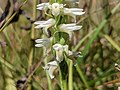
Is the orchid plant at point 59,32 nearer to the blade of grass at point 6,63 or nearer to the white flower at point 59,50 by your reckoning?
the white flower at point 59,50

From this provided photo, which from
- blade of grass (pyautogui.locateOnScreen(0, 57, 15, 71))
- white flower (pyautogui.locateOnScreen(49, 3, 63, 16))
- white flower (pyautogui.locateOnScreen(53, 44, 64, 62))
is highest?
white flower (pyautogui.locateOnScreen(49, 3, 63, 16))

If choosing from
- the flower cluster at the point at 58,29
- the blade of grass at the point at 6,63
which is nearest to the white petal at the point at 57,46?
the flower cluster at the point at 58,29

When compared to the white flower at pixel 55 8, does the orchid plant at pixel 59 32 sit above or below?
below

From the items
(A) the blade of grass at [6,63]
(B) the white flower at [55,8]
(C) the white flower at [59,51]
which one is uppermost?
(B) the white flower at [55,8]

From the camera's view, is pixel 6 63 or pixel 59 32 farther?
pixel 6 63

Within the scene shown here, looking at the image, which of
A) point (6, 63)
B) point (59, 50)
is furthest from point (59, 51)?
point (6, 63)

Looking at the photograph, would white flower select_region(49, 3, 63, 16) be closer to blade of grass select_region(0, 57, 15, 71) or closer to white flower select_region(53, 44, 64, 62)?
white flower select_region(53, 44, 64, 62)

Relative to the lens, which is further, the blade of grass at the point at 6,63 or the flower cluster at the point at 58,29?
the blade of grass at the point at 6,63

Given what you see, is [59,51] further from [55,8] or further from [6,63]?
[6,63]

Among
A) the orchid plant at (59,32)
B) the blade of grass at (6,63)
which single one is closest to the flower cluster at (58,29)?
the orchid plant at (59,32)

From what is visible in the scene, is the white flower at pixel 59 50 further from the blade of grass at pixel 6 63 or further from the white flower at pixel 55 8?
the blade of grass at pixel 6 63

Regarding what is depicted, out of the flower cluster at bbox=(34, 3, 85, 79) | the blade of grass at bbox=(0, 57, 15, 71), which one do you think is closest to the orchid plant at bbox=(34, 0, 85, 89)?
the flower cluster at bbox=(34, 3, 85, 79)
